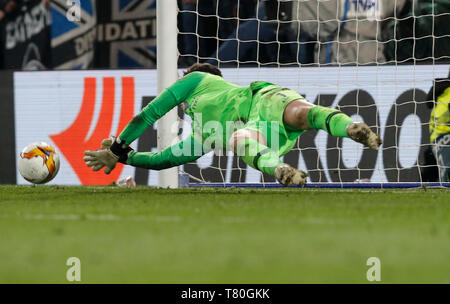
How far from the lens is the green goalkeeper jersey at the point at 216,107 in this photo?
5.91 m

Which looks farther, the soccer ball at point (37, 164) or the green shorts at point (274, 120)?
the soccer ball at point (37, 164)

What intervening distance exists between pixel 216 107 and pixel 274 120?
2.20 ft

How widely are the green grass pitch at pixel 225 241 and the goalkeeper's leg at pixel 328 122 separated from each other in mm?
408

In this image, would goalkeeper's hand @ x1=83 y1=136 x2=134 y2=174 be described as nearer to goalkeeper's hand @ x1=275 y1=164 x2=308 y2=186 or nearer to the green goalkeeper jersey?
the green goalkeeper jersey

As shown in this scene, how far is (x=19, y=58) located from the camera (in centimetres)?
1099

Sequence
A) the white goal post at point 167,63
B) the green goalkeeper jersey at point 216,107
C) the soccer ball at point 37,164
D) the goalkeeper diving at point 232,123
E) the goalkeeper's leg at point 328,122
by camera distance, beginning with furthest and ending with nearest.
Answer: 1. the white goal post at point 167,63
2. the soccer ball at point 37,164
3. the green goalkeeper jersey at point 216,107
4. the goalkeeper diving at point 232,123
5. the goalkeeper's leg at point 328,122

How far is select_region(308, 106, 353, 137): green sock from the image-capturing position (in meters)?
5.22

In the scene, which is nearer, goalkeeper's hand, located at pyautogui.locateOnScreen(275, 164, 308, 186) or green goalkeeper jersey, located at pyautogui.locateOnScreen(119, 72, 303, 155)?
goalkeeper's hand, located at pyautogui.locateOnScreen(275, 164, 308, 186)

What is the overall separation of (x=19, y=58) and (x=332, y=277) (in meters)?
9.33

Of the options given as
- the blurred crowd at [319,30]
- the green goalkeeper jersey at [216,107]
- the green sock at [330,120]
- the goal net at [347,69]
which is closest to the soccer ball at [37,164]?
the green goalkeeper jersey at [216,107]

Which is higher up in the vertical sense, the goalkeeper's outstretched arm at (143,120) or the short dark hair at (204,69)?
the short dark hair at (204,69)

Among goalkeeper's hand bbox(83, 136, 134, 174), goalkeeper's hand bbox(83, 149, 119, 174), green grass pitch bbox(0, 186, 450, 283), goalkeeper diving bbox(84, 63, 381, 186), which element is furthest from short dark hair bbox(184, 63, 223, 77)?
green grass pitch bbox(0, 186, 450, 283)

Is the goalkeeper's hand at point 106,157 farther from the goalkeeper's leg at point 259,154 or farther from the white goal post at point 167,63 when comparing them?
the goalkeeper's leg at point 259,154

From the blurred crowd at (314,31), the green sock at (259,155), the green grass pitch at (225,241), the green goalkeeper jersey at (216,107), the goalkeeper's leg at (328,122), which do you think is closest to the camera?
the green grass pitch at (225,241)
